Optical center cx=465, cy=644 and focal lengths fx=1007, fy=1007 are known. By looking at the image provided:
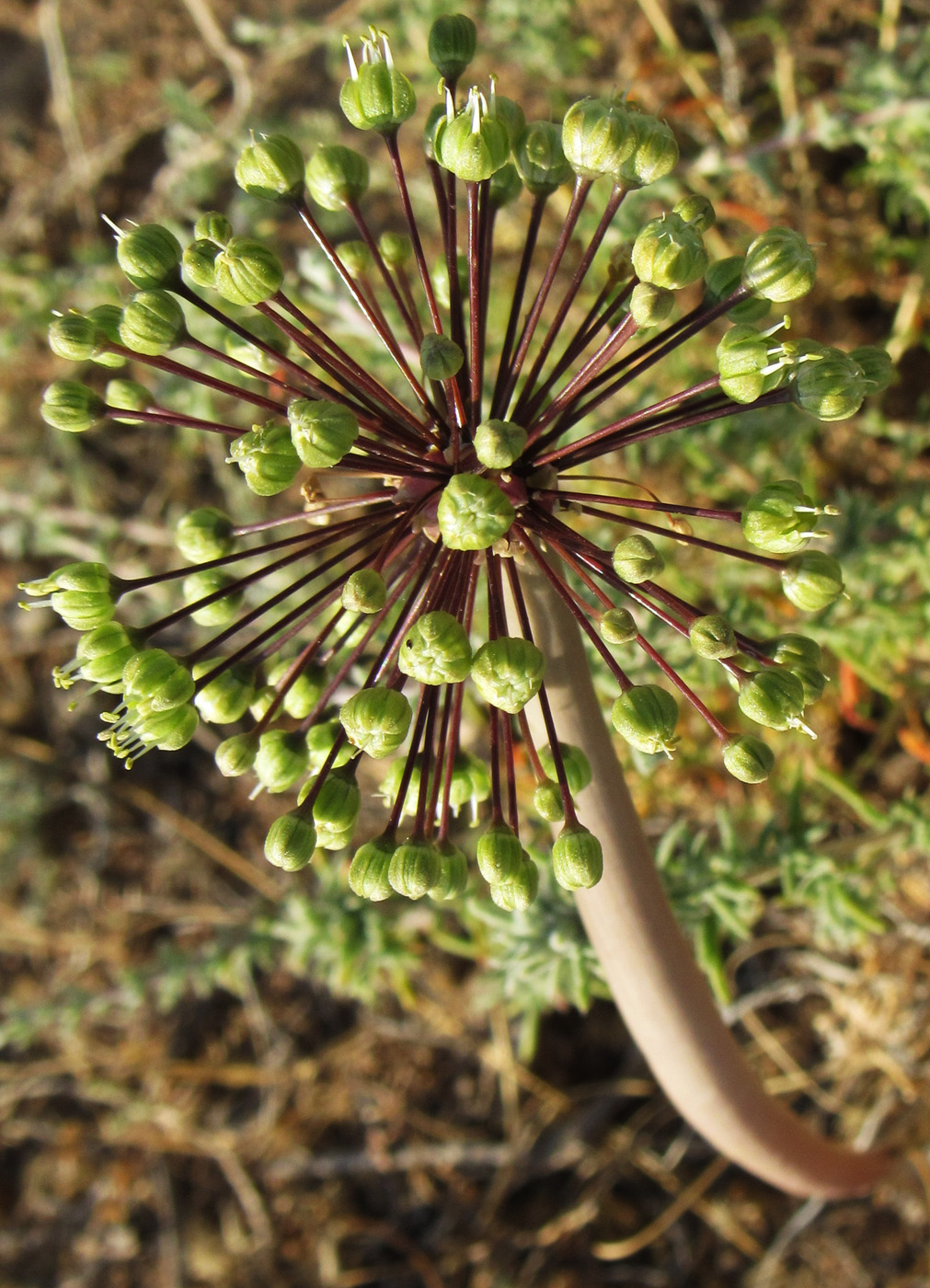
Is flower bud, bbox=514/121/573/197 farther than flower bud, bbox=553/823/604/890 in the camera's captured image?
Yes

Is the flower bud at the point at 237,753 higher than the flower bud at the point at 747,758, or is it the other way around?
Answer: the flower bud at the point at 747,758

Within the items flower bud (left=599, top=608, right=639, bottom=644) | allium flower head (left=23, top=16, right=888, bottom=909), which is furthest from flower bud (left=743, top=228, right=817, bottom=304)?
flower bud (left=599, top=608, right=639, bottom=644)

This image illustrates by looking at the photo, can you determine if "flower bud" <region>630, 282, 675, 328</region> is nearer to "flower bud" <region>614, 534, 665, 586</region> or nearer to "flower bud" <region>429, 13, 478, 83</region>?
"flower bud" <region>614, 534, 665, 586</region>

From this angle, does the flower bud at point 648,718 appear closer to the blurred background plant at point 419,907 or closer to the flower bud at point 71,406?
the blurred background plant at point 419,907

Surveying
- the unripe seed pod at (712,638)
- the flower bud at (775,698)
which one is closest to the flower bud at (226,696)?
the unripe seed pod at (712,638)

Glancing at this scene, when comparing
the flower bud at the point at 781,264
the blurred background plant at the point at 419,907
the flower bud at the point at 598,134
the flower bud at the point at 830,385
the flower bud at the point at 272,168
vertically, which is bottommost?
the blurred background plant at the point at 419,907

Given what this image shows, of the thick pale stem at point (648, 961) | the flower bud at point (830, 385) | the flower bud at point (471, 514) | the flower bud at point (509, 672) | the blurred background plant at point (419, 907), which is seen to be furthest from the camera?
the blurred background plant at point (419, 907)

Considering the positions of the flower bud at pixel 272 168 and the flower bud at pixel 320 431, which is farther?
the flower bud at pixel 272 168

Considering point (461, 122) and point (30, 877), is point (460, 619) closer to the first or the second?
point (461, 122)
